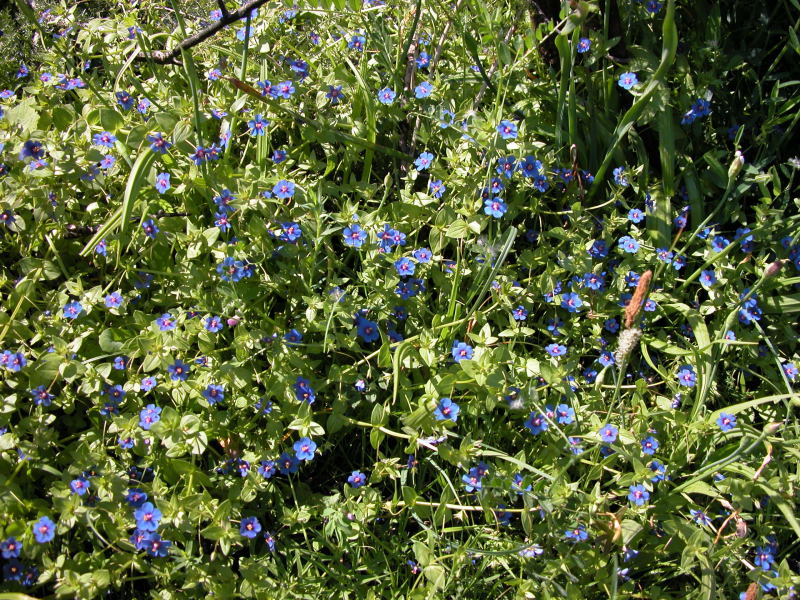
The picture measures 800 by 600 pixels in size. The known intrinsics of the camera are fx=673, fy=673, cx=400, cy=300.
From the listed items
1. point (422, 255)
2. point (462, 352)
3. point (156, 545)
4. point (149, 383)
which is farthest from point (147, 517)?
point (422, 255)

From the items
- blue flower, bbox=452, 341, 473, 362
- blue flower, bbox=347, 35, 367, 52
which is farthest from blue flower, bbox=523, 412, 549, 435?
blue flower, bbox=347, 35, 367, 52

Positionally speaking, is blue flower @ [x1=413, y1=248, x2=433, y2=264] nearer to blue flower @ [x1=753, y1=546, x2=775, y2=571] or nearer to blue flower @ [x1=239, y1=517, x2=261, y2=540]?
blue flower @ [x1=239, y1=517, x2=261, y2=540]

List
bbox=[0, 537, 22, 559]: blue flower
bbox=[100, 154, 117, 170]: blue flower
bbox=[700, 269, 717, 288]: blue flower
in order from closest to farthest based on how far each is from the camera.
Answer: bbox=[0, 537, 22, 559]: blue flower → bbox=[100, 154, 117, 170]: blue flower → bbox=[700, 269, 717, 288]: blue flower

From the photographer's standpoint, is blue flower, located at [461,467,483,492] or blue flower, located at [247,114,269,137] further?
blue flower, located at [247,114,269,137]

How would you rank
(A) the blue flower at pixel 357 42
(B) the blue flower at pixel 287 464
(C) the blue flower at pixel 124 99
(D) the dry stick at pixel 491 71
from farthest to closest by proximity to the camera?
(A) the blue flower at pixel 357 42 → (D) the dry stick at pixel 491 71 → (C) the blue flower at pixel 124 99 → (B) the blue flower at pixel 287 464

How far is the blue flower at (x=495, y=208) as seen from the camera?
2478 mm

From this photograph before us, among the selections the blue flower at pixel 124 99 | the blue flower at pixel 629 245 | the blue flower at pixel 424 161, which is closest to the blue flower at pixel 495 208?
the blue flower at pixel 424 161

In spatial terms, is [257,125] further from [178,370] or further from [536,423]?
[536,423]

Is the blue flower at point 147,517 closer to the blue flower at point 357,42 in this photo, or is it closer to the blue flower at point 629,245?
the blue flower at point 629,245

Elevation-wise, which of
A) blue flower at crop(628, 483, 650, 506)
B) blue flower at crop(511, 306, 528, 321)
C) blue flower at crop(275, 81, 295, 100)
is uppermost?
blue flower at crop(275, 81, 295, 100)

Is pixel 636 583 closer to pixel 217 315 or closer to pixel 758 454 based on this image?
pixel 758 454

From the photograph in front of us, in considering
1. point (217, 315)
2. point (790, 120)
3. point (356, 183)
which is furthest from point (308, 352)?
point (790, 120)

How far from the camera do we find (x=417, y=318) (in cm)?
259

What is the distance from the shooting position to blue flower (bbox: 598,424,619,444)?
221cm
